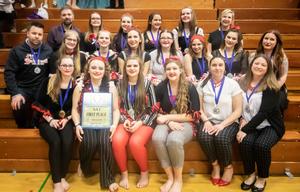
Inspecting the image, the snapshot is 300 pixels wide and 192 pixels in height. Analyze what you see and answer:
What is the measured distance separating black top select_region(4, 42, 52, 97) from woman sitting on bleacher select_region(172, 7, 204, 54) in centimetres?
146

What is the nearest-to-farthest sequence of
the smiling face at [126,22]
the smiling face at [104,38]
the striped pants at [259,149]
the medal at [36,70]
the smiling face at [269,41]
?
the striped pants at [259,149], the smiling face at [269,41], the medal at [36,70], the smiling face at [104,38], the smiling face at [126,22]

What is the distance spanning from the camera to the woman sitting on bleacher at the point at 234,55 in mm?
3420

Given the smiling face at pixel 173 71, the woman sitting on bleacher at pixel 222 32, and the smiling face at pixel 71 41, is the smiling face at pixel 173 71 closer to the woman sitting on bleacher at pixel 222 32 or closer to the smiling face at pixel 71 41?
the smiling face at pixel 71 41

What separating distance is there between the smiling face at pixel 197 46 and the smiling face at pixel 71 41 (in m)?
1.13

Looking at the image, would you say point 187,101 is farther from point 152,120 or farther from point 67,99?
point 67,99

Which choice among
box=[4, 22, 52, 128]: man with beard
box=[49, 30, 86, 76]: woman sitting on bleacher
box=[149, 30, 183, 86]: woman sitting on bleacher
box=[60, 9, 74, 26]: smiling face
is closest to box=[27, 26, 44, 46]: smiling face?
box=[4, 22, 52, 128]: man with beard

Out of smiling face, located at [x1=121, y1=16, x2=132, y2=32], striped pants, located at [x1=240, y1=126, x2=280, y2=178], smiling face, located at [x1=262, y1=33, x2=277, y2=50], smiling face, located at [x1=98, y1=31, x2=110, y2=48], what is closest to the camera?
striped pants, located at [x1=240, y1=126, x2=280, y2=178]

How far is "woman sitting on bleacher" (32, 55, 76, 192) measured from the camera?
2801mm

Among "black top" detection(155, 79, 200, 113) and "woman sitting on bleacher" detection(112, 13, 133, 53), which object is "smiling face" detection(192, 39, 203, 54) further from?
"woman sitting on bleacher" detection(112, 13, 133, 53)

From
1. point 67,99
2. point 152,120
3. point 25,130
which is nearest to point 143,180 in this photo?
point 152,120

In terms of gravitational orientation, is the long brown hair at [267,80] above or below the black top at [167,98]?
above

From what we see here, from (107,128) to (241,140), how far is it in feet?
3.46

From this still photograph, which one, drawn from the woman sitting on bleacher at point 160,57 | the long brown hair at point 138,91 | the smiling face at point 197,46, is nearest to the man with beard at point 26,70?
the long brown hair at point 138,91

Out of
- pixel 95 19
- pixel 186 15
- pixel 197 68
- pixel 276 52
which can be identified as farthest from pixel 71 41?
pixel 276 52
